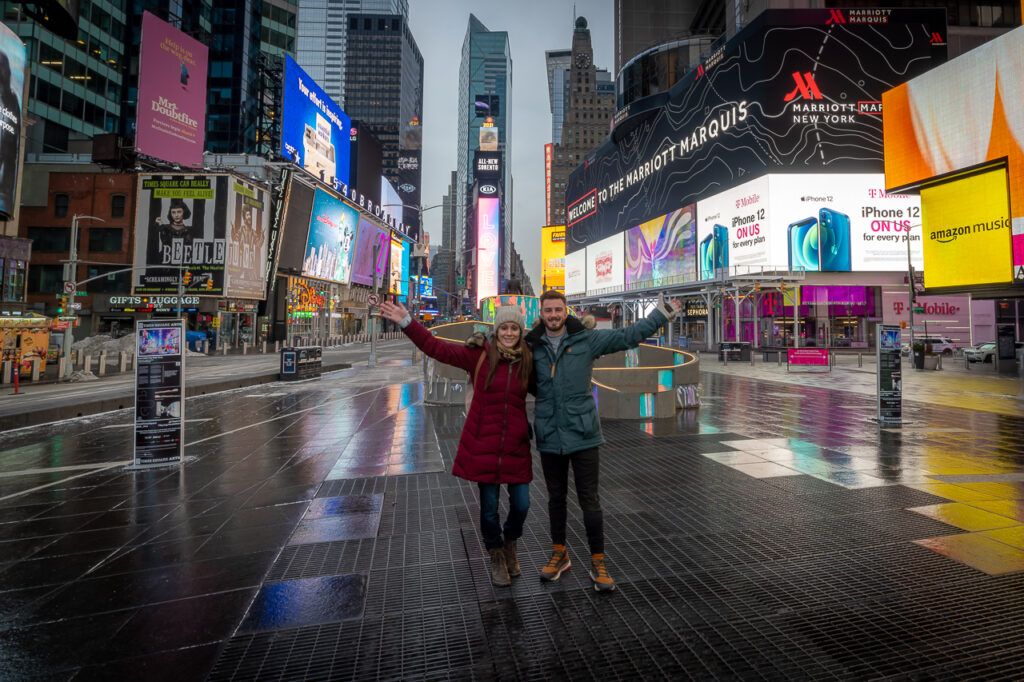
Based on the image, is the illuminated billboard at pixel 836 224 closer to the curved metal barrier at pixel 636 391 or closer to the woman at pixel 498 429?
the curved metal barrier at pixel 636 391

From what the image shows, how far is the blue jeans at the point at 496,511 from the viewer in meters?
3.38

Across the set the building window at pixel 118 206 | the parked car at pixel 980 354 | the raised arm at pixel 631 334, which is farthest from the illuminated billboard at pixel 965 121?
the building window at pixel 118 206

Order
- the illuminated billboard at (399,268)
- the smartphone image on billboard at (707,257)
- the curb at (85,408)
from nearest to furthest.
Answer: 1. the curb at (85,408)
2. the smartphone image on billboard at (707,257)
3. the illuminated billboard at (399,268)

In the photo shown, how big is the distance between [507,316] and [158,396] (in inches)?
249

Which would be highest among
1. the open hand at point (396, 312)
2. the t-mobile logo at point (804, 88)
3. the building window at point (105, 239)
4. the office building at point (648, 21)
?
the office building at point (648, 21)

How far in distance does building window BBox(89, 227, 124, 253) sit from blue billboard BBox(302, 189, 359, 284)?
49.8 feet

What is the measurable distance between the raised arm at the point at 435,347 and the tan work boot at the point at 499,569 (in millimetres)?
1338

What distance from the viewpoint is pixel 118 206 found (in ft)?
133

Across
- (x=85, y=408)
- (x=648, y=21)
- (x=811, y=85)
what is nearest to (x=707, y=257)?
(x=811, y=85)

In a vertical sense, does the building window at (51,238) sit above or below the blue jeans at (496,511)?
above

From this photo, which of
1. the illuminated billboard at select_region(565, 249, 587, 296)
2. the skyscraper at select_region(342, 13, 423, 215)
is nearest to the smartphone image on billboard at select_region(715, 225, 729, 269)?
the illuminated billboard at select_region(565, 249, 587, 296)

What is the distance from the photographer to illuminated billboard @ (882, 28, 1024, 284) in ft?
70.6

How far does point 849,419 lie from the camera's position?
10.4 m

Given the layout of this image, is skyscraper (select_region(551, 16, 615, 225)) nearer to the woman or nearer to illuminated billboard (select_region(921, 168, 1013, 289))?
illuminated billboard (select_region(921, 168, 1013, 289))
